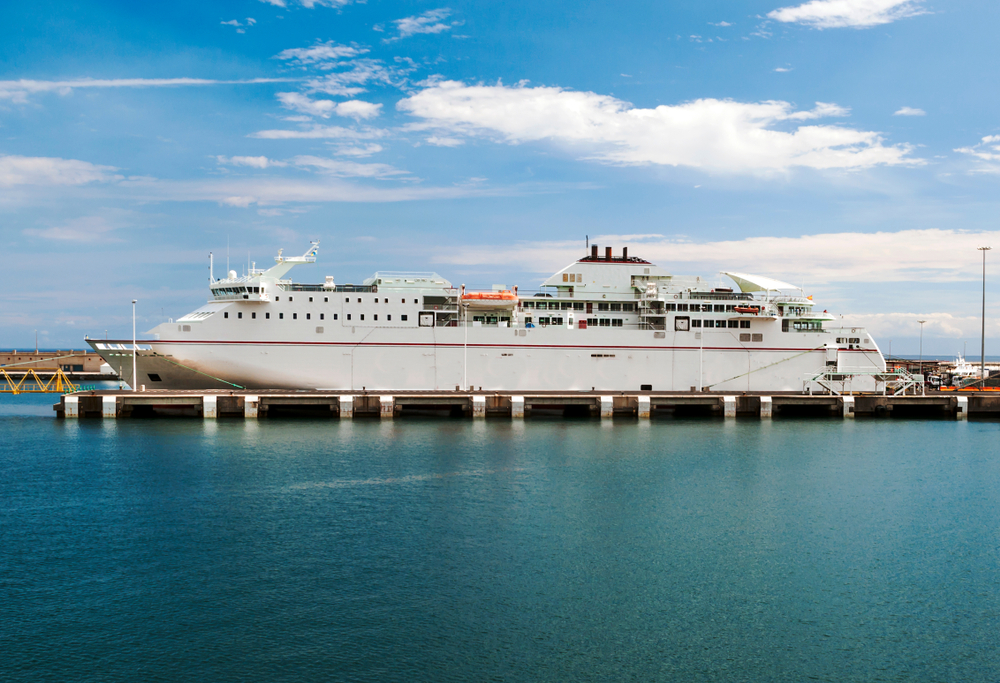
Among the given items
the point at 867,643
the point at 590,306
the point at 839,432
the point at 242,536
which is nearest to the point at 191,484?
the point at 242,536

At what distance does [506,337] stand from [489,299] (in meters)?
2.24

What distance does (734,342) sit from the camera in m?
40.7

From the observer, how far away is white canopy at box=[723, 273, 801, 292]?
4128cm

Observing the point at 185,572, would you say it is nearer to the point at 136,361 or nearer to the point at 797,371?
the point at 136,361

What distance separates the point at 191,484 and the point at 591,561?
12.1 meters

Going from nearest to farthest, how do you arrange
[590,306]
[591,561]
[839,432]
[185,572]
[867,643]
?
[867,643]
[185,572]
[591,561]
[839,432]
[590,306]

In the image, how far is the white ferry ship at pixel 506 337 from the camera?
35219 mm

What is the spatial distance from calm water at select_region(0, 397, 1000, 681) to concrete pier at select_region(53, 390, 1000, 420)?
27.7ft

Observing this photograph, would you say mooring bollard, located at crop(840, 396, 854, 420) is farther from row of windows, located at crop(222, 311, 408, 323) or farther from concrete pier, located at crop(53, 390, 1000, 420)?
row of windows, located at crop(222, 311, 408, 323)

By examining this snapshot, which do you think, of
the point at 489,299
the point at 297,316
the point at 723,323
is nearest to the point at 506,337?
the point at 489,299

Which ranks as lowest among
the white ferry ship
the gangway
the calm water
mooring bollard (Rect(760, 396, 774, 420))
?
the calm water

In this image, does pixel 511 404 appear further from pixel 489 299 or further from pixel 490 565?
pixel 490 565

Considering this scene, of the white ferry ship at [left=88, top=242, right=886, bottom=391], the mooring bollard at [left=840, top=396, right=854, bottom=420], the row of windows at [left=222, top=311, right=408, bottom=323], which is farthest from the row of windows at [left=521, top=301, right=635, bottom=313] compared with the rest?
the mooring bollard at [left=840, top=396, right=854, bottom=420]

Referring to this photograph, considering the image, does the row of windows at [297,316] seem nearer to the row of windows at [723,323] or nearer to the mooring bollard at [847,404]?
the row of windows at [723,323]
